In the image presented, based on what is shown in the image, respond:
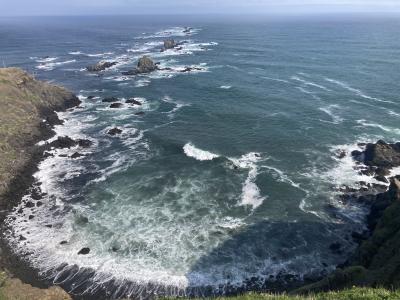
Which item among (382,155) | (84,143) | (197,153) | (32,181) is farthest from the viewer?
(84,143)

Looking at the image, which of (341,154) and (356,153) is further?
(341,154)

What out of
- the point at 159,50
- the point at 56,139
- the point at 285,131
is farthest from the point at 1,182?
the point at 159,50

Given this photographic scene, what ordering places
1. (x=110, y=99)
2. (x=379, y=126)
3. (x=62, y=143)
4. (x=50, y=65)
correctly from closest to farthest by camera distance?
(x=62, y=143)
(x=379, y=126)
(x=110, y=99)
(x=50, y=65)

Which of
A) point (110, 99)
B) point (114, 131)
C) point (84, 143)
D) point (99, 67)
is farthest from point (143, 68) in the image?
point (84, 143)

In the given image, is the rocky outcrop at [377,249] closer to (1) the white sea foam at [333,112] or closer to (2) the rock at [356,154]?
(2) the rock at [356,154]

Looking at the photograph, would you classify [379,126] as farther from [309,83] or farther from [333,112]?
[309,83]

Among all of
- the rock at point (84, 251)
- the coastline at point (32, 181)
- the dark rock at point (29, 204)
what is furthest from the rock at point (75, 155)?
the rock at point (84, 251)

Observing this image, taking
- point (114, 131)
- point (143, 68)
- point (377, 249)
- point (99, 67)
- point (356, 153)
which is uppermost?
point (377, 249)

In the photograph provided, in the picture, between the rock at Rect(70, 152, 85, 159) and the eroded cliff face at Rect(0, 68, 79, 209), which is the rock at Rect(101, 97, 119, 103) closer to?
the eroded cliff face at Rect(0, 68, 79, 209)
